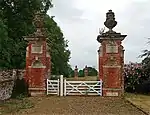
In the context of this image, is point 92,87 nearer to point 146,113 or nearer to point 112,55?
point 112,55

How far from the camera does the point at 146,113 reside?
1540cm

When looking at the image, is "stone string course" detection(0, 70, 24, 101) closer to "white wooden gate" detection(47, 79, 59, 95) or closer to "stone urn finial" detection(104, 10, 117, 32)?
"white wooden gate" detection(47, 79, 59, 95)

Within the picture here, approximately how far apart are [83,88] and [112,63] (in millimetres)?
2267

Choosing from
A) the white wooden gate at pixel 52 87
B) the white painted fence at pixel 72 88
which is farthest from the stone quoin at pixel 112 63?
the white wooden gate at pixel 52 87

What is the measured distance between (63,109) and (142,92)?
1225 centimetres

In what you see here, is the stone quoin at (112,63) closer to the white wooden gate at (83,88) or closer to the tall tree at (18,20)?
the white wooden gate at (83,88)

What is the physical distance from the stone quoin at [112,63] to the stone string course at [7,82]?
542cm

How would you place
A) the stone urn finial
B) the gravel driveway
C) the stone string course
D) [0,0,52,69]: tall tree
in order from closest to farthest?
the gravel driveway < the stone string course < the stone urn finial < [0,0,52,69]: tall tree

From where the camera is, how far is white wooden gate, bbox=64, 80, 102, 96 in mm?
23688

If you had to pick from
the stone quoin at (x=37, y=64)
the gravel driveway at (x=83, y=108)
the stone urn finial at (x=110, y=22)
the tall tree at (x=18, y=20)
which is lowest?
the gravel driveway at (x=83, y=108)

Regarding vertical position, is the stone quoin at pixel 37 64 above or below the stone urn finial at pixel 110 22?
below

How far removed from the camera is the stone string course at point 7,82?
21567 millimetres

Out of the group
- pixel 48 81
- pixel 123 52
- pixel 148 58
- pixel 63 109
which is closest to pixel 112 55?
pixel 123 52

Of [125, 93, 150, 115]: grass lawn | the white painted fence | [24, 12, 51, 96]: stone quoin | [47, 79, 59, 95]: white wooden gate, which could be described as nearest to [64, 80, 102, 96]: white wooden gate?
the white painted fence
